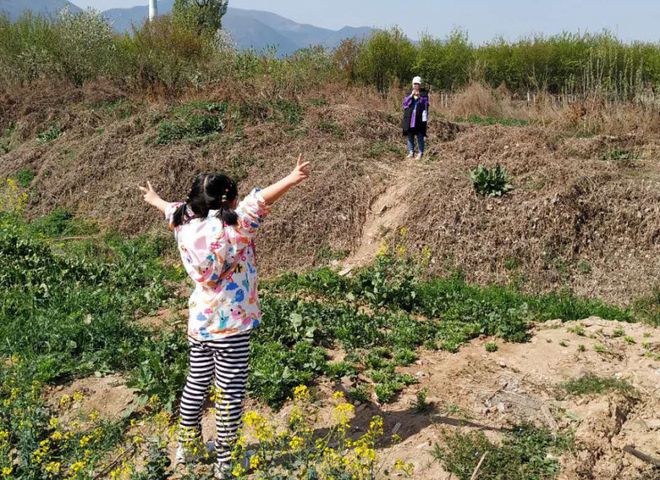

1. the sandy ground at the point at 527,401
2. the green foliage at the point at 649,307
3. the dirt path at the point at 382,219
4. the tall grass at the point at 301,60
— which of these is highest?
the tall grass at the point at 301,60

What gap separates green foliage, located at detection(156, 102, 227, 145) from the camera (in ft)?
40.8

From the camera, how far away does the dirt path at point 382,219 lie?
873cm

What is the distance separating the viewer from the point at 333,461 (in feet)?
11.0

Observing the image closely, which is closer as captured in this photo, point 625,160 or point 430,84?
point 625,160

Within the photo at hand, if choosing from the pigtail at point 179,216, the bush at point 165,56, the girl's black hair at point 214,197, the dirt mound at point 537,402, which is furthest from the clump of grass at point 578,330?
the bush at point 165,56

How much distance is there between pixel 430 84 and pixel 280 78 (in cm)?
1009

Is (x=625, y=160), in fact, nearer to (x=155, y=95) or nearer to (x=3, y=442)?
(x=3, y=442)

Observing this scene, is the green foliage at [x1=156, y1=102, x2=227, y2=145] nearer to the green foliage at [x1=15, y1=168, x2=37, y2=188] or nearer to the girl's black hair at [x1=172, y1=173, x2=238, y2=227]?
the green foliage at [x1=15, y1=168, x2=37, y2=188]

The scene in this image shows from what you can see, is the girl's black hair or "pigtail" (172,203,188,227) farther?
"pigtail" (172,203,188,227)

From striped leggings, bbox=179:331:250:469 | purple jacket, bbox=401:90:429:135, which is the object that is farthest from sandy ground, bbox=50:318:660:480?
purple jacket, bbox=401:90:429:135

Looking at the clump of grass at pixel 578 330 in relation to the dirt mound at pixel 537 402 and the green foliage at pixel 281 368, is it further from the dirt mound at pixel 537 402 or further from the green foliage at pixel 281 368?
the green foliage at pixel 281 368

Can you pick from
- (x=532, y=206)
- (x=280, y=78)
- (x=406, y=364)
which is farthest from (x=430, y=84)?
(x=406, y=364)

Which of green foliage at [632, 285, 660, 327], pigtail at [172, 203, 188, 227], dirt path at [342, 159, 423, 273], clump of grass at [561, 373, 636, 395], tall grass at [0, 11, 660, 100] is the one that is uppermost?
tall grass at [0, 11, 660, 100]

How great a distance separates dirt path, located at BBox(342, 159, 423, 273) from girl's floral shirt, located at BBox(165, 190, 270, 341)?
485 cm
